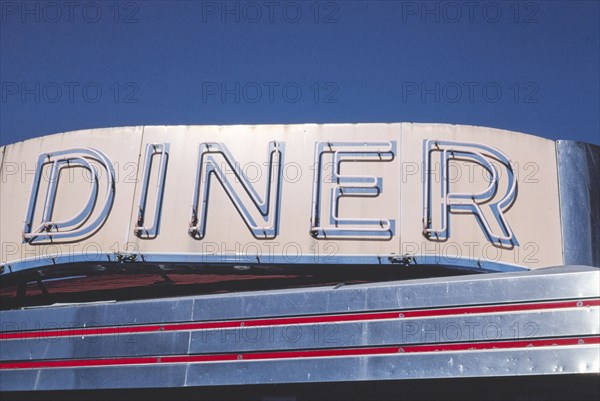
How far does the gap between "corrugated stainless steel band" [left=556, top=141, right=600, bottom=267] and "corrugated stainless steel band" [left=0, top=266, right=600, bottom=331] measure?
1.81 meters

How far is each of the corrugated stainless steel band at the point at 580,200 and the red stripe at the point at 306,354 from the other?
2.50 m

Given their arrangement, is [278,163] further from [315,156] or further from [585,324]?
[585,324]

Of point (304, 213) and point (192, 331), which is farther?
point (304, 213)

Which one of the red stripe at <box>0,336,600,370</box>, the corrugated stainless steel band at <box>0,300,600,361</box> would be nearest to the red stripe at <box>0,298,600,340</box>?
the corrugated stainless steel band at <box>0,300,600,361</box>

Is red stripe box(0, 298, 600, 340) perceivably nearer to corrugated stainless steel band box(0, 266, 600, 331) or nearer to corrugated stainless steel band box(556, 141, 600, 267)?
corrugated stainless steel band box(0, 266, 600, 331)

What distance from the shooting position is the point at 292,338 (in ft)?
26.9

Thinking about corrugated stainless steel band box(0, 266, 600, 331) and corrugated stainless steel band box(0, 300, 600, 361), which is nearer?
corrugated stainless steel band box(0, 300, 600, 361)

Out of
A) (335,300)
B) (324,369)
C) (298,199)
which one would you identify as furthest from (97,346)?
(298,199)

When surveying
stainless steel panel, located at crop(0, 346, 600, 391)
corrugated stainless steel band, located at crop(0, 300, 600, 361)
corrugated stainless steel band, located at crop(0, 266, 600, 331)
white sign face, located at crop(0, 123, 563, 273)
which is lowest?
stainless steel panel, located at crop(0, 346, 600, 391)

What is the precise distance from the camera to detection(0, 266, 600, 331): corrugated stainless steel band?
24.3 feet

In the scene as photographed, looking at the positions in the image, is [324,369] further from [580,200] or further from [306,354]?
[580,200]

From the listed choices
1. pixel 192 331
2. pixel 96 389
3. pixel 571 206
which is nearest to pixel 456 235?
pixel 571 206

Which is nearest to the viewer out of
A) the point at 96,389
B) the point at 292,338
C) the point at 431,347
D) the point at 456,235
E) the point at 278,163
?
the point at 431,347

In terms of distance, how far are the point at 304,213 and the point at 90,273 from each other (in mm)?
3135
